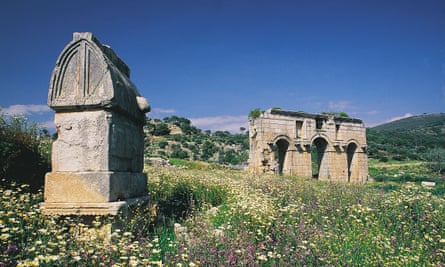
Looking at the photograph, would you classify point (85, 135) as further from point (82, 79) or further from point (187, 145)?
point (187, 145)

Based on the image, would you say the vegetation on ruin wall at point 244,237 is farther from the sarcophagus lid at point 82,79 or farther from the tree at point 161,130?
the tree at point 161,130

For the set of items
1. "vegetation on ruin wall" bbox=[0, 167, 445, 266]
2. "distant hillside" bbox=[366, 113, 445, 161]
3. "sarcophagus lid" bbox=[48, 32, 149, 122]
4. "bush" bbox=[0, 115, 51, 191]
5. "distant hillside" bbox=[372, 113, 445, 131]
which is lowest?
"vegetation on ruin wall" bbox=[0, 167, 445, 266]

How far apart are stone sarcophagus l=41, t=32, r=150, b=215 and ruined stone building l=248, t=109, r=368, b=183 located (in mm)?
15393

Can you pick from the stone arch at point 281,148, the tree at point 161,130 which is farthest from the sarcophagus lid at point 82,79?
the tree at point 161,130

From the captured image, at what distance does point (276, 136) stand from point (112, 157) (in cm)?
1652

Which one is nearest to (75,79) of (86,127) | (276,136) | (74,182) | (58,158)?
(86,127)

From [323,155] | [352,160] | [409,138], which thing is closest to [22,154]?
[323,155]

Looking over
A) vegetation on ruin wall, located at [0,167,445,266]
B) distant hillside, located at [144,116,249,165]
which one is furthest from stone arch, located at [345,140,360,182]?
vegetation on ruin wall, located at [0,167,445,266]

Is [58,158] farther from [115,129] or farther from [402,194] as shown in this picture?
[402,194]

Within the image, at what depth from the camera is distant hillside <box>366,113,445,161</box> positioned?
40534 mm

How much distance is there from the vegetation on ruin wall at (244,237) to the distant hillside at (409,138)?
33360 mm

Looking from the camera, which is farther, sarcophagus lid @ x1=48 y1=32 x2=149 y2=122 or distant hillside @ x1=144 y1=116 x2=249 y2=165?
distant hillside @ x1=144 y1=116 x2=249 y2=165

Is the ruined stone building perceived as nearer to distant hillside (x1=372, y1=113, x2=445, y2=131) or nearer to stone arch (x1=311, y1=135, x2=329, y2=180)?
stone arch (x1=311, y1=135, x2=329, y2=180)

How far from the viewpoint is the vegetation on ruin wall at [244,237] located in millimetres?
2541
